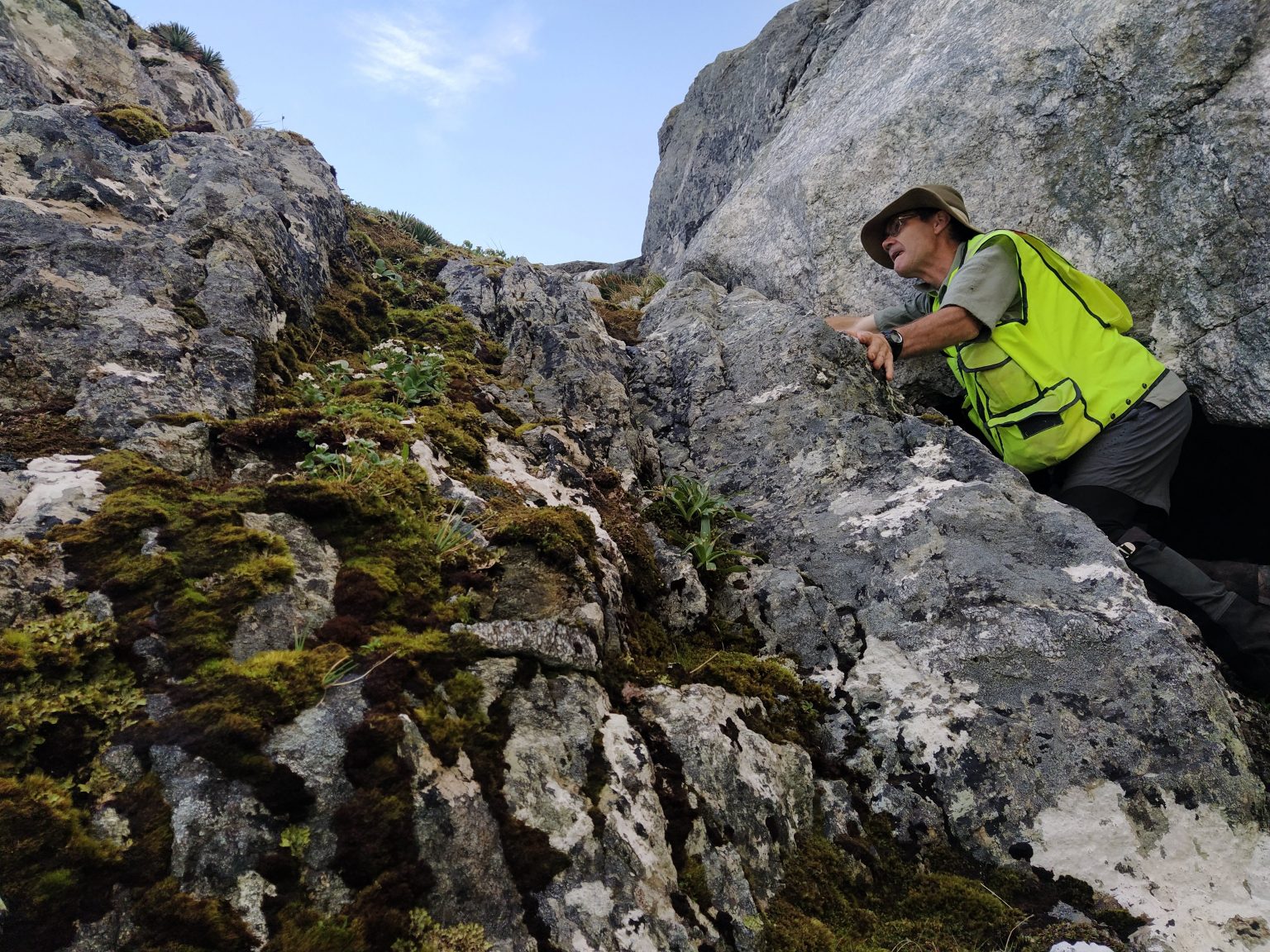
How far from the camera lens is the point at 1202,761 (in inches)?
164

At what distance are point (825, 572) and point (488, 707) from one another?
3.28m

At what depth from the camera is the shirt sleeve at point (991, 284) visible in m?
6.32

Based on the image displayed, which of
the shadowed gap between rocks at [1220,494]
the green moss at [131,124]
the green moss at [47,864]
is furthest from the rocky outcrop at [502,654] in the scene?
the shadowed gap between rocks at [1220,494]

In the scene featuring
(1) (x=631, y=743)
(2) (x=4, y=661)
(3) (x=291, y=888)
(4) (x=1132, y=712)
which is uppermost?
(2) (x=4, y=661)

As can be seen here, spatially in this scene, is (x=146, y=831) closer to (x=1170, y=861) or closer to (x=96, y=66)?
(x=1170, y=861)

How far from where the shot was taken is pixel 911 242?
7426 millimetres

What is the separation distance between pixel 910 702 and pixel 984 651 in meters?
0.66

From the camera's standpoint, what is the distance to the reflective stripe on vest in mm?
6223

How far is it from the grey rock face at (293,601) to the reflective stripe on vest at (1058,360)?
6.16m

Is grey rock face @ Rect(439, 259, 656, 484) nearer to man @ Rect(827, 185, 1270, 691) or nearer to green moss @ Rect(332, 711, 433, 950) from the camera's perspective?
man @ Rect(827, 185, 1270, 691)

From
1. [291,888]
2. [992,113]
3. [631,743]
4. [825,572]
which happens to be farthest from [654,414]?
[291,888]

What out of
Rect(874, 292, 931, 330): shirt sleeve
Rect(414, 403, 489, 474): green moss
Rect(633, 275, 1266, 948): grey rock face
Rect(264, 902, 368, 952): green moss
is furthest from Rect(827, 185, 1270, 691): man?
Rect(264, 902, 368, 952): green moss

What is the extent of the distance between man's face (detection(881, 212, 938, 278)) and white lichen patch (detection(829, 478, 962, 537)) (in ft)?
9.01

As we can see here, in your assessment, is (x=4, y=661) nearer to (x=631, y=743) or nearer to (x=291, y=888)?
(x=291, y=888)
